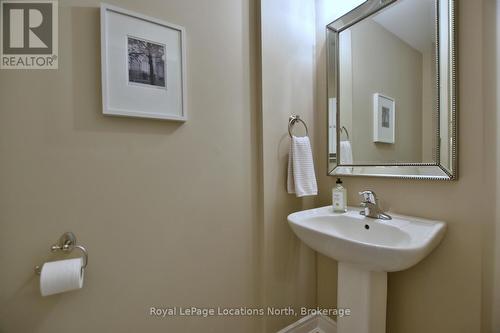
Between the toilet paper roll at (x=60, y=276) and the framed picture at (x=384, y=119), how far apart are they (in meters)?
1.45

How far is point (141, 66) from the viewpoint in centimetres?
90

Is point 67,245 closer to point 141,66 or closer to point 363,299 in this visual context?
point 141,66

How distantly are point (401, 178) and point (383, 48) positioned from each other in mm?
697

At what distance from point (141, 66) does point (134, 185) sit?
0.51 metres

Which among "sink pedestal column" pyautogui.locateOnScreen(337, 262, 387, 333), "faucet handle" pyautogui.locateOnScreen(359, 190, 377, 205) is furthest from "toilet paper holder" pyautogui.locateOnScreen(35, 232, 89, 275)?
"faucet handle" pyautogui.locateOnScreen(359, 190, 377, 205)

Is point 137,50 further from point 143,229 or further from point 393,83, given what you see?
Result: point 393,83

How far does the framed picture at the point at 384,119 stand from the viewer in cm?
110

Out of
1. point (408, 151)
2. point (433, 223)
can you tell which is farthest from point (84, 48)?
point (433, 223)

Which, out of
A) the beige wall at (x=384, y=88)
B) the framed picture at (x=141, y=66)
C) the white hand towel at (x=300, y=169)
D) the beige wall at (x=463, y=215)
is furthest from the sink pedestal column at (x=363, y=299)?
the framed picture at (x=141, y=66)

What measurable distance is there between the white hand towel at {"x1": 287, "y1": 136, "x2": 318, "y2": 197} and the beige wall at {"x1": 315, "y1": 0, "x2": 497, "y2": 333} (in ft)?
1.45

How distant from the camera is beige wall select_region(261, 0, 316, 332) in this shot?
1206mm

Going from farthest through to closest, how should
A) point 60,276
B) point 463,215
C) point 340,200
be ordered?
1. point 340,200
2. point 463,215
3. point 60,276

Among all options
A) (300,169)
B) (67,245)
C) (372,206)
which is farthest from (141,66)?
→ (372,206)

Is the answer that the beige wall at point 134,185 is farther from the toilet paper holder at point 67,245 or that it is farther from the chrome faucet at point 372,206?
the chrome faucet at point 372,206
